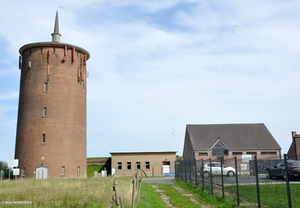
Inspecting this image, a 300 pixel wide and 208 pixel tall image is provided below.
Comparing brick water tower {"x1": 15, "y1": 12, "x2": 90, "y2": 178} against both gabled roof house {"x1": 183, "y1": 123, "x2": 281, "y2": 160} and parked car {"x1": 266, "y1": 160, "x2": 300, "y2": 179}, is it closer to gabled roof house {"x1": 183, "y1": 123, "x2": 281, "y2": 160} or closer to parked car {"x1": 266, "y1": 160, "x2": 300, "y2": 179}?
gabled roof house {"x1": 183, "y1": 123, "x2": 281, "y2": 160}

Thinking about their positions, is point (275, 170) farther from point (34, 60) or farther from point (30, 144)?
point (34, 60)

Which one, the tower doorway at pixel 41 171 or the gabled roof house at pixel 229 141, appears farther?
the gabled roof house at pixel 229 141

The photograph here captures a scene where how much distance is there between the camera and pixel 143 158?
57656 millimetres

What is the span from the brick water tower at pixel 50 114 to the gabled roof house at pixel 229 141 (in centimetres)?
2268

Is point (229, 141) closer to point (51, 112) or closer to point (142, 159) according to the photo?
point (142, 159)

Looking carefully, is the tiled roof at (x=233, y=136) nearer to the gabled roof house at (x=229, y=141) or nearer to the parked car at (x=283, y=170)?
the gabled roof house at (x=229, y=141)

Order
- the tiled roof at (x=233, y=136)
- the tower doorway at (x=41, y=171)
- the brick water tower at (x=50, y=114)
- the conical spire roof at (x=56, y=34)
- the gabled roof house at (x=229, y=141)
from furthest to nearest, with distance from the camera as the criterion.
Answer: the tiled roof at (x=233, y=136)
the gabled roof house at (x=229, y=141)
the conical spire roof at (x=56, y=34)
the brick water tower at (x=50, y=114)
the tower doorway at (x=41, y=171)

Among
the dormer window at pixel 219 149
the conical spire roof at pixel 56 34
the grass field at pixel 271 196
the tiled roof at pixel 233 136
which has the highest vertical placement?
the conical spire roof at pixel 56 34

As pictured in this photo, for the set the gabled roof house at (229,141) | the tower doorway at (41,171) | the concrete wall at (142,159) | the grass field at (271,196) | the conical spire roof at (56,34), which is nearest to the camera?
the grass field at (271,196)

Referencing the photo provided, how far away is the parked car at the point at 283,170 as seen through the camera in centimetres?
1909

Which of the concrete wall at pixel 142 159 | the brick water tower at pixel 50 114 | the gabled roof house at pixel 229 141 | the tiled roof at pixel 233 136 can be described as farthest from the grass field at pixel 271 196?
the tiled roof at pixel 233 136

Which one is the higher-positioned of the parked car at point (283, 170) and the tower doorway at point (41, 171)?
the parked car at point (283, 170)

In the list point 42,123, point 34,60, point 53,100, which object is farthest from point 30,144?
point 34,60

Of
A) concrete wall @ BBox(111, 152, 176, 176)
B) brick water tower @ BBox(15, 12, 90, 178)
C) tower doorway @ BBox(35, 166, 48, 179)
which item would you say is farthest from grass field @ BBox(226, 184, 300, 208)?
concrete wall @ BBox(111, 152, 176, 176)
